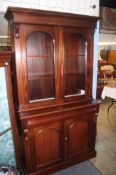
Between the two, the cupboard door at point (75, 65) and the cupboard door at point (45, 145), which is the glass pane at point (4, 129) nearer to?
the cupboard door at point (45, 145)

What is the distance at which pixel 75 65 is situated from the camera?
6.99 feet

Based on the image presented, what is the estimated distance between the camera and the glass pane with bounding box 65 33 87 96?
2041 millimetres

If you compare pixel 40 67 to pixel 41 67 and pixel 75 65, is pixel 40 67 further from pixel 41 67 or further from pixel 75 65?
pixel 75 65

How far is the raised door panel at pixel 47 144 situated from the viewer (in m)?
1.87

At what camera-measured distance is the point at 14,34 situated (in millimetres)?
1594

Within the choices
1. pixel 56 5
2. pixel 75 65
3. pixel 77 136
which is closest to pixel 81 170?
pixel 77 136

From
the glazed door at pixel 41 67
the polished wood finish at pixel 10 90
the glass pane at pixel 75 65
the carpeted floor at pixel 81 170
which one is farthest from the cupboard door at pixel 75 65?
the carpeted floor at pixel 81 170

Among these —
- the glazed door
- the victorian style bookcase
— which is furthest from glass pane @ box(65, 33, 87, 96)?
the glazed door

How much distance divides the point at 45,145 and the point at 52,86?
2.39ft

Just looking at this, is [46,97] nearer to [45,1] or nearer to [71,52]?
[71,52]

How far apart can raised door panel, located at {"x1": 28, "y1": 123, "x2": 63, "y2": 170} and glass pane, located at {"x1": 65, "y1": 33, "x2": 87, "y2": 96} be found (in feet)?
1.62

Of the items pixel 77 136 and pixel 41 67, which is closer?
pixel 41 67

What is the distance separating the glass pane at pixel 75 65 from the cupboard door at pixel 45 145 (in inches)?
19.7

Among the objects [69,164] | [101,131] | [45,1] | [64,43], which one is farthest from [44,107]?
[101,131]
